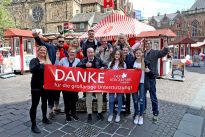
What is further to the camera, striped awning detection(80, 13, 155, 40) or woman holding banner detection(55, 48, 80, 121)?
striped awning detection(80, 13, 155, 40)

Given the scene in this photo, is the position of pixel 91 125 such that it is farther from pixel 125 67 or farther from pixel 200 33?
pixel 200 33

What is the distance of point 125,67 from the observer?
5273mm

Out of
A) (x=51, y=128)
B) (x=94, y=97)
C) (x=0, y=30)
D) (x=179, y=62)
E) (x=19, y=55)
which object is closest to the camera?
(x=51, y=128)

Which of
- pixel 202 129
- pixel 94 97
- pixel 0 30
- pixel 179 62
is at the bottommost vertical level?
pixel 202 129

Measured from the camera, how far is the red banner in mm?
5105

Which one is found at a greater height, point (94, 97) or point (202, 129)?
point (94, 97)

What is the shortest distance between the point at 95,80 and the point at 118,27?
1022 centimetres

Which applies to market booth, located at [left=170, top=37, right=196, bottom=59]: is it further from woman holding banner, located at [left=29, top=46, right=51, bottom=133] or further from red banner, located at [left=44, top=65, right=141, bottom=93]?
woman holding banner, located at [left=29, top=46, right=51, bottom=133]

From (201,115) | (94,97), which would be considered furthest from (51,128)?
(201,115)

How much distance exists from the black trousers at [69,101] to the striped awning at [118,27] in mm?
9204

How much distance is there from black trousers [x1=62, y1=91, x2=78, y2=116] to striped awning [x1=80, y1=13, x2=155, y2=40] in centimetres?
920

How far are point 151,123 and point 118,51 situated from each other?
204 centimetres

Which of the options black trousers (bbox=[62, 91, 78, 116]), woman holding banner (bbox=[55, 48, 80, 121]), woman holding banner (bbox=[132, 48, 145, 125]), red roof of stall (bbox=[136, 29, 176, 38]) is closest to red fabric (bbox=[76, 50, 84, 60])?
woman holding banner (bbox=[55, 48, 80, 121])

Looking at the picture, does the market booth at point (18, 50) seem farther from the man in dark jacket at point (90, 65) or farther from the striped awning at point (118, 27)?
the man in dark jacket at point (90, 65)
